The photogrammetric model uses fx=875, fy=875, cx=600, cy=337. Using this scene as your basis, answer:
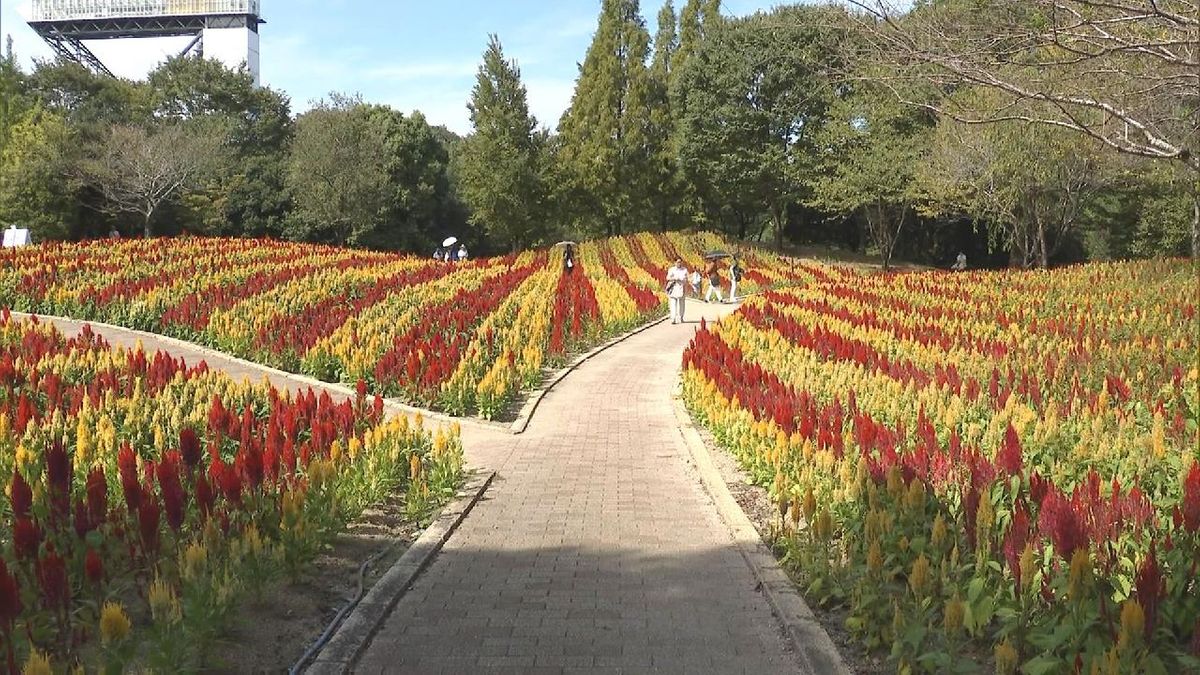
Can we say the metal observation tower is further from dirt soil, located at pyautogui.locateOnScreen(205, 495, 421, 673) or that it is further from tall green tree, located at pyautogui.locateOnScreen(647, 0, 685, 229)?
dirt soil, located at pyautogui.locateOnScreen(205, 495, 421, 673)

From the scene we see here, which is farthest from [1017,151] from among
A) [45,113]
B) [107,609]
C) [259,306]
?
[45,113]

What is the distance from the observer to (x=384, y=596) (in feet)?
15.7

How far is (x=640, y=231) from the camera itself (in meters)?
46.1

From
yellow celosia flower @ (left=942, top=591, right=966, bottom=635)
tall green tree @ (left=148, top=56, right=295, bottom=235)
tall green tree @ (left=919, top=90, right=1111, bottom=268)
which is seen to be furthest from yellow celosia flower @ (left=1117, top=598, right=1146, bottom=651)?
tall green tree @ (left=148, top=56, right=295, bottom=235)

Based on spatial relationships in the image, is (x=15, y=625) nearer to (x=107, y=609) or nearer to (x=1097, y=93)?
(x=107, y=609)

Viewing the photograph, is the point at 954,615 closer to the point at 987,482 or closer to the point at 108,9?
the point at 987,482

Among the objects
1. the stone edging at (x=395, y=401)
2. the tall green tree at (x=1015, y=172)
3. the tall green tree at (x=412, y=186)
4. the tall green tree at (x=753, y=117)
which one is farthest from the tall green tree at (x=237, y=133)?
the tall green tree at (x=1015, y=172)

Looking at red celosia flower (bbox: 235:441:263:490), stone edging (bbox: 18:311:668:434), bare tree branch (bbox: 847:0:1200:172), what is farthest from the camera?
stone edging (bbox: 18:311:668:434)

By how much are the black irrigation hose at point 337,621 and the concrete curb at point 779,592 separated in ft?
7.37

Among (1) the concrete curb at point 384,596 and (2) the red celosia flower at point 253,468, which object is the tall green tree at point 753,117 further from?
(2) the red celosia flower at point 253,468

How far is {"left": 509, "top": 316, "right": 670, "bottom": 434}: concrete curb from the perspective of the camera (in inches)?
386

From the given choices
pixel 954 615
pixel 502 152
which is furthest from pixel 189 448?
pixel 502 152

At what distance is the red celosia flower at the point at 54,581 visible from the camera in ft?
11.6

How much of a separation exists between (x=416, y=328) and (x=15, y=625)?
31.8 feet
